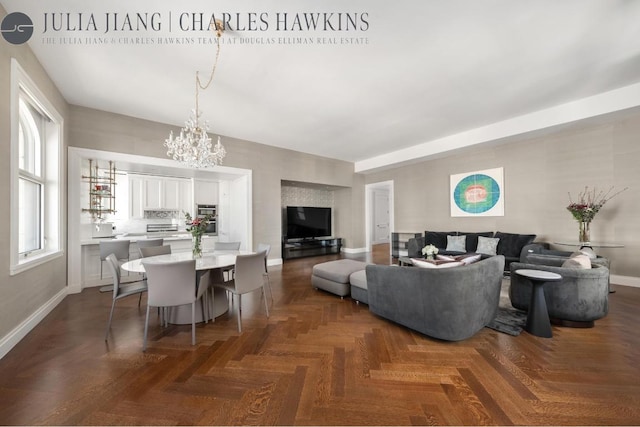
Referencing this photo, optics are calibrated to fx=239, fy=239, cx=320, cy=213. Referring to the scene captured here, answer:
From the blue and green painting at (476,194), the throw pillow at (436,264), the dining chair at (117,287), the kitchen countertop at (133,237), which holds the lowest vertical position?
the dining chair at (117,287)

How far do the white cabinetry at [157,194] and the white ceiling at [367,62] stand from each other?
1.89 meters

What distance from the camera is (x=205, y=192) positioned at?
20.0ft

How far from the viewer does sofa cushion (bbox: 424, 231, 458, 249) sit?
218 inches

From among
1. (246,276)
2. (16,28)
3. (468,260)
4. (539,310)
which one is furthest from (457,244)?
(16,28)

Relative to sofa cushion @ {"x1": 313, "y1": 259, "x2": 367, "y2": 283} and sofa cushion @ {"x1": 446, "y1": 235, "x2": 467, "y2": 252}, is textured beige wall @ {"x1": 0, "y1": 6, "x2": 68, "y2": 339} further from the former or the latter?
sofa cushion @ {"x1": 446, "y1": 235, "x2": 467, "y2": 252}

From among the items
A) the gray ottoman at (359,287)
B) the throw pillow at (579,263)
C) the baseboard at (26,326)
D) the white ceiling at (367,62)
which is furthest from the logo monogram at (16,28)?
the throw pillow at (579,263)

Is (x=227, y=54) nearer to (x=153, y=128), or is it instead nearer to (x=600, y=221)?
(x=153, y=128)

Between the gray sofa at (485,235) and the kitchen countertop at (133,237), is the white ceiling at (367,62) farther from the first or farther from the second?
the kitchen countertop at (133,237)

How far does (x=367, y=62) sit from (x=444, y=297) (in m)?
2.65

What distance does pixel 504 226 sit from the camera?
16.8 feet

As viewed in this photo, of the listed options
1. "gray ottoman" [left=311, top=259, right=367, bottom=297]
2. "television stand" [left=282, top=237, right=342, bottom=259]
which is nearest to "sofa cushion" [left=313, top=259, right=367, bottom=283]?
"gray ottoman" [left=311, top=259, right=367, bottom=297]

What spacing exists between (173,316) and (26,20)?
3.12 meters

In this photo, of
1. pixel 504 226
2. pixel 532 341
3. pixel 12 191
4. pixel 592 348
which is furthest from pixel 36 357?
pixel 504 226

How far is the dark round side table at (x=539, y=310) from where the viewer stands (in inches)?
89.7
